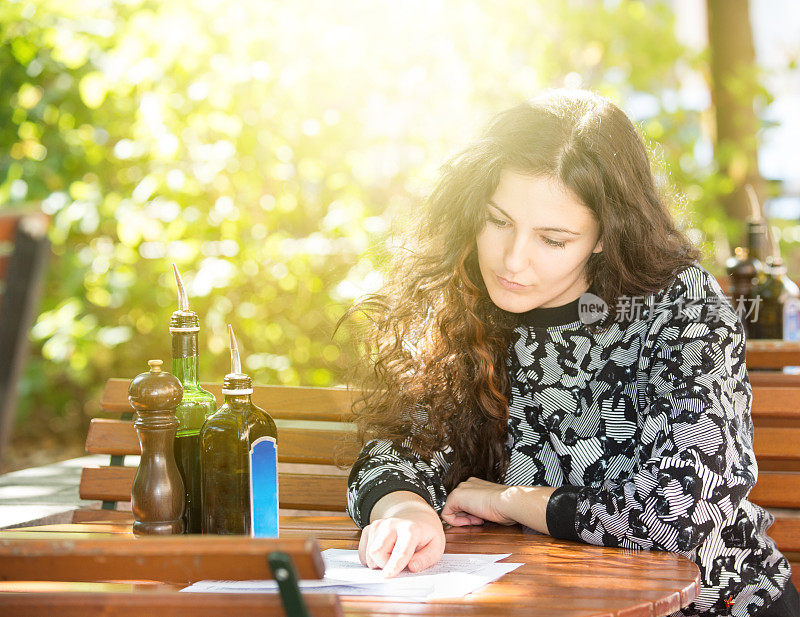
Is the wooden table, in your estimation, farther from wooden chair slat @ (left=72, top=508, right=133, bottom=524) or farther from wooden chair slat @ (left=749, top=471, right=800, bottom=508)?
wooden chair slat @ (left=749, top=471, right=800, bottom=508)

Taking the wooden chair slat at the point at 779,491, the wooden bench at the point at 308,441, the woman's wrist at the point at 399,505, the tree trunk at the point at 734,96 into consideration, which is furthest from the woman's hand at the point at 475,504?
the tree trunk at the point at 734,96

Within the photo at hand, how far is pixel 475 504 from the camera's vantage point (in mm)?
2102

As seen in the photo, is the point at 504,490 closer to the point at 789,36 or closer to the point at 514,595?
the point at 514,595

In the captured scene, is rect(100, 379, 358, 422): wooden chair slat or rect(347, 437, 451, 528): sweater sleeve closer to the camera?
rect(347, 437, 451, 528): sweater sleeve

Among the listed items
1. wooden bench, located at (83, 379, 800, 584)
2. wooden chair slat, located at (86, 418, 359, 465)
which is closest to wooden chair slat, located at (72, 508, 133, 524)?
wooden bench, located at (83, 379, 800, 584)

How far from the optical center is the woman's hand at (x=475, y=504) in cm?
208

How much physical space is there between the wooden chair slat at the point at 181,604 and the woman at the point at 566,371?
0.64 m

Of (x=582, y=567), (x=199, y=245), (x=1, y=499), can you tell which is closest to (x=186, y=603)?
(x=582, y=567)

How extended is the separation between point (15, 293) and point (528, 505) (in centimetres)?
122

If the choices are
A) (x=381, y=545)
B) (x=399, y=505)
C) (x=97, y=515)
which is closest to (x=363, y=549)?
(x=381, y=545)

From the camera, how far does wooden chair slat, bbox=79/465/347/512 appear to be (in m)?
2.67

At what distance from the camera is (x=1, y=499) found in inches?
114

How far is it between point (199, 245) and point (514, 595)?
354 cm

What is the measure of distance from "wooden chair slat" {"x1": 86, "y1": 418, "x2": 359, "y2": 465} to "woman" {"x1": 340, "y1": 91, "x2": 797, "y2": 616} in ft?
0.78
